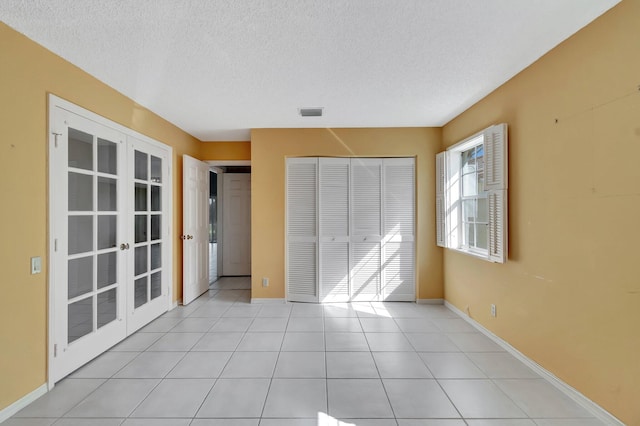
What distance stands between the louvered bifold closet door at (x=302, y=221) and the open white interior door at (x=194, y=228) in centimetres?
144

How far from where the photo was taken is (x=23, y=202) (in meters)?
1.95

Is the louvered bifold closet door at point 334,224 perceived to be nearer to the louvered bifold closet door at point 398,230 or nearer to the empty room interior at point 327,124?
the empty room interior at point 327,124

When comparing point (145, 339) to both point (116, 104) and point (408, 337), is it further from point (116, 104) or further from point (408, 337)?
point (408, 337)

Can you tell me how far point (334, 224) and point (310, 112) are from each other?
1.60m

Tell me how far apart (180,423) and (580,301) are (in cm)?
276

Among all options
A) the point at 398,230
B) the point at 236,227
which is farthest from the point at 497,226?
the point at 236,227

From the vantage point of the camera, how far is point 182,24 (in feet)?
6.04

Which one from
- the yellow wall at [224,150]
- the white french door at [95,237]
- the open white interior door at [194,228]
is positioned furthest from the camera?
the yellow wall at [224,150]

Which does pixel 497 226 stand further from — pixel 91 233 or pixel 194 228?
pixel 194 228

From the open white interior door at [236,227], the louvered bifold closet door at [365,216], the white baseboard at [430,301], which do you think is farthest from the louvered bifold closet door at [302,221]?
the open white interior door at [236,227]

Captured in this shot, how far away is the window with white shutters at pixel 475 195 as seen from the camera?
268cm

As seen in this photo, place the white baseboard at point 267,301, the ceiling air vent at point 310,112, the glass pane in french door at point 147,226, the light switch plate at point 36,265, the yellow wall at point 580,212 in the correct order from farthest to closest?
the white baseboard at point 267,301
the ceiling air vent at point 310,112
the glass pane in french door at point 147,226
the light switch plate at point 36,265
the yellow wall at point 580,212

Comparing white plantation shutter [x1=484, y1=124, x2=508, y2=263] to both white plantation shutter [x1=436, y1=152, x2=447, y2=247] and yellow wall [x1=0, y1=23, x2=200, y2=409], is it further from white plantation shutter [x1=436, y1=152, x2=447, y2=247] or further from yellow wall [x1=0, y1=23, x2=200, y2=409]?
yellow wall [x1=0, y1=23, x2=200, y2=409]

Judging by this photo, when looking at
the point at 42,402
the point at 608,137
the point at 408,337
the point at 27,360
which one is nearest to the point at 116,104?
the point at 27,360
